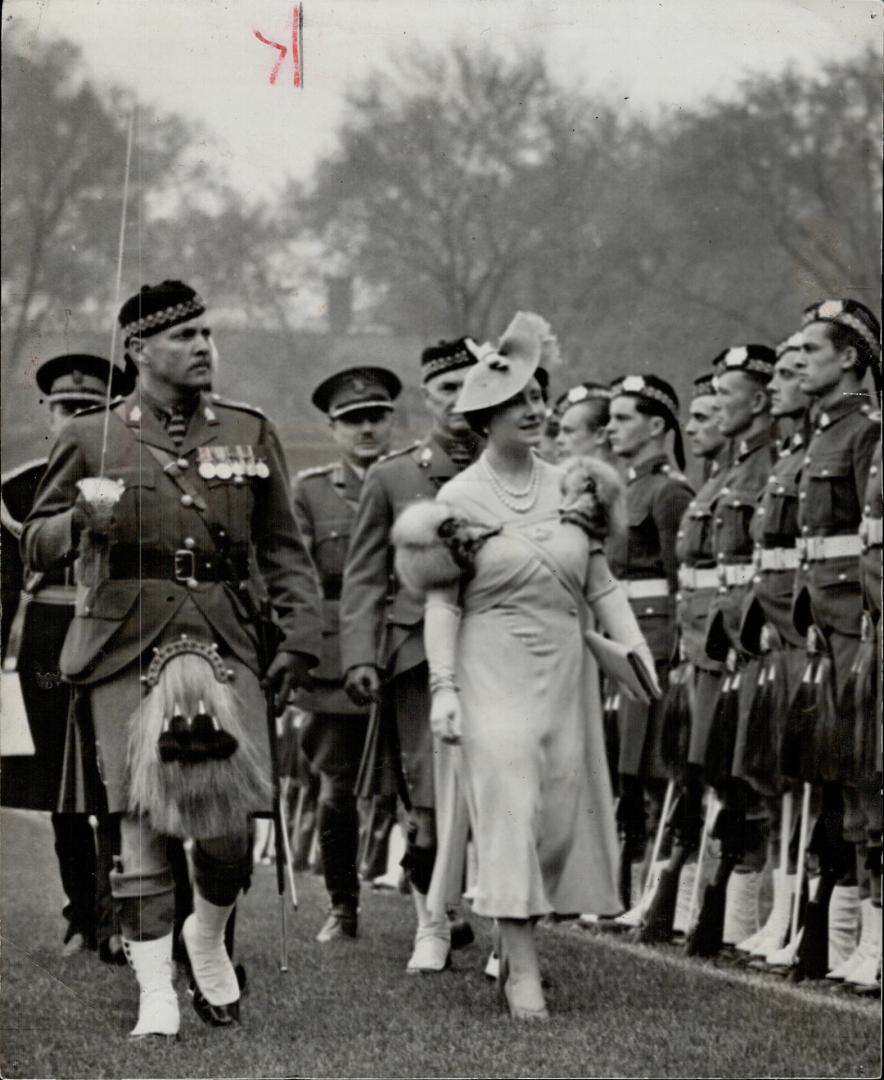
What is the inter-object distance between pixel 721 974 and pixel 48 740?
105 inches

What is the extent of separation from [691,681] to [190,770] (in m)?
3.02

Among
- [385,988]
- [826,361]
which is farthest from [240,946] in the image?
[826,361]

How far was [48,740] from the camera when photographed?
362 inches

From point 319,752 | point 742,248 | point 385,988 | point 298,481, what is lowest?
point 385,988

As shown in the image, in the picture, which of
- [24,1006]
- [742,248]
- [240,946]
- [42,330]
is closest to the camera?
[24,1006]

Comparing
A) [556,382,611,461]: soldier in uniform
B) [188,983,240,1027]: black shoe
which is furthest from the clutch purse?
[556,382,611,461]: soldier in uniform

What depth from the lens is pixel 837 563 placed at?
27.9ft


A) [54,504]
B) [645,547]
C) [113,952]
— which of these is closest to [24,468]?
[54,504]

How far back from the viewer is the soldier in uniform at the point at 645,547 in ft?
35.0

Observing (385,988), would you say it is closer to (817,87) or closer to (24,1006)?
(24,1006)

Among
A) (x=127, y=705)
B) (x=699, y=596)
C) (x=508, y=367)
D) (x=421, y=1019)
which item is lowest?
(x=421, y=1019)

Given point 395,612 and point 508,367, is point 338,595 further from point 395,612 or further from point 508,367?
point 508,367

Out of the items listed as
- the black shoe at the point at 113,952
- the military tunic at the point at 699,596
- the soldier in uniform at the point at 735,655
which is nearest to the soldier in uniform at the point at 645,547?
the military tunic at the point at 699,596

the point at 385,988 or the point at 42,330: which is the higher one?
the point at 42,330
